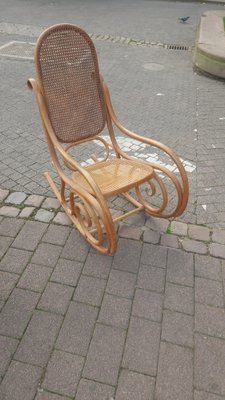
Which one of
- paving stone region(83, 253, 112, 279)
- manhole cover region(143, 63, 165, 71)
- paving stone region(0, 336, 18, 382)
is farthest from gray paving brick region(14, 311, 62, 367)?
manhole cover region(143, 63, 165, 71)

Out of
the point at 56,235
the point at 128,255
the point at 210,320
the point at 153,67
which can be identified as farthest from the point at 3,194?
the point at 153,67

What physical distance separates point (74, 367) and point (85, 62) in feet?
8.22

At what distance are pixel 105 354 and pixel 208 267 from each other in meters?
1.15

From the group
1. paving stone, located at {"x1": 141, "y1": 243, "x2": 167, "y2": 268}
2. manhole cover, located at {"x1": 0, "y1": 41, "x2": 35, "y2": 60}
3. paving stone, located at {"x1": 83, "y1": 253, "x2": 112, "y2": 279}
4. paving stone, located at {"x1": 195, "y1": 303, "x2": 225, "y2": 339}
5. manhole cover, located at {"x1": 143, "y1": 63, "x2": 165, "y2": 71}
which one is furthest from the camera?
manhole cover, located at {"x1": 0, "y1": 41, "x2": 35, "y2": 60}

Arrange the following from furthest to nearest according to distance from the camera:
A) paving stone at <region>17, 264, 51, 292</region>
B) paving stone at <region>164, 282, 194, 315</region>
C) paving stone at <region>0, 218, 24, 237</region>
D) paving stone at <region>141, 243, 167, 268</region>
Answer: paving stone at <region>0, 218, 24, 237</region> → paving stone at <region>141, 243, 167, 268</region> → paving stone at <region>17, 264, 51, 292</region> → paving stone at <region>164, 282, 194, 315</region>

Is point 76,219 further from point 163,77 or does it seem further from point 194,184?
point 163,77

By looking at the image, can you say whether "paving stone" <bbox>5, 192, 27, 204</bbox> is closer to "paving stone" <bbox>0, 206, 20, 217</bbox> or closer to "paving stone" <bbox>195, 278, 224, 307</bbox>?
"paving stone" <bbox>0, 206, 20, 217</bbox>

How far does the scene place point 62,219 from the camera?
3.10m

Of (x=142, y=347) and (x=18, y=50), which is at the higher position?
(x=18, y=50)

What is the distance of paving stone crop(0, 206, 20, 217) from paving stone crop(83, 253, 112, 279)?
3.06ft

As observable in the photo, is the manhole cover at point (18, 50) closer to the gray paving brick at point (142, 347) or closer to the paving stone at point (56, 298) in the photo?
the paving stone at point (56, 298)

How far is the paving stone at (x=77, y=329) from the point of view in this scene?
84.0 inches

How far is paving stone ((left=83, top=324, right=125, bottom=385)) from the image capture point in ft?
6.54

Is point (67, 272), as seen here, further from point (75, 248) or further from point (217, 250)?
point (217, 250)
